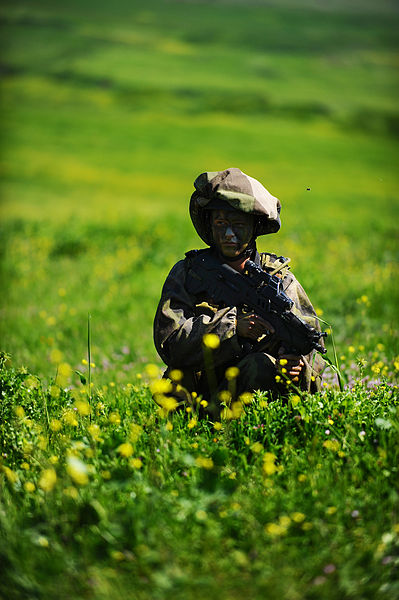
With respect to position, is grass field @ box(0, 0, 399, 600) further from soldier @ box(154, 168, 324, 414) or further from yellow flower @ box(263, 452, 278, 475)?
soldier @ box(154, 168, 324, 414)

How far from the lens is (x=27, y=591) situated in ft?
10.4

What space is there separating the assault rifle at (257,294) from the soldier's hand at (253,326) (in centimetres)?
5

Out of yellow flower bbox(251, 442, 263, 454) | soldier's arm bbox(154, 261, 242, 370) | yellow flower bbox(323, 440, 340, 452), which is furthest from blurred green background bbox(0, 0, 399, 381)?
yellow flower bbox(251, 442, 263, 454)

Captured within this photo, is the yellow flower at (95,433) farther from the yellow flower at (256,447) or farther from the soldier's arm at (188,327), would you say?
the yellow flower at (256,447)

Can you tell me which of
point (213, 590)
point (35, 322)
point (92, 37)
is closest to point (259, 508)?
point (213, 590)

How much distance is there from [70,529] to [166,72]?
1542 inches

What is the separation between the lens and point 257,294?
462 centimetres

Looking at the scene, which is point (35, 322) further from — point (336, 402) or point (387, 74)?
point (387, 74)

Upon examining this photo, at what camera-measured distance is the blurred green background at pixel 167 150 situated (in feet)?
32.8

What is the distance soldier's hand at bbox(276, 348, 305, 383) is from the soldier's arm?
0.92ft

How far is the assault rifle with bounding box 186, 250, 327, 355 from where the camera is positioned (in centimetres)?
453

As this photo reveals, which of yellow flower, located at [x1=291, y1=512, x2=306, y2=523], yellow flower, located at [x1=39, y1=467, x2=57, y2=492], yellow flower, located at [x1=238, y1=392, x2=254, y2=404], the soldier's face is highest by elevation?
the soldier's face

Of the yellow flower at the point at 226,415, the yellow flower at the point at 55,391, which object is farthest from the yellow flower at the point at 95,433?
the yellow flower at the point at 226,415

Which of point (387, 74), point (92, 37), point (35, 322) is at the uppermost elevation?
point (92, 37)
